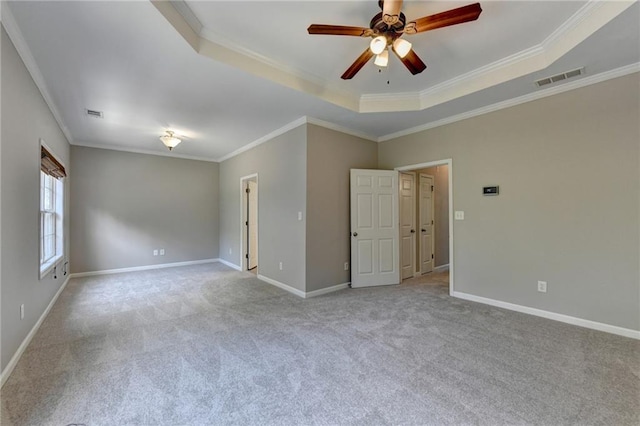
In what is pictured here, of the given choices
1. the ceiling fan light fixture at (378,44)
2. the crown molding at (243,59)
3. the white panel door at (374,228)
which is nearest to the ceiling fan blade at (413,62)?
the ceiling fan light fixture at (378,44)

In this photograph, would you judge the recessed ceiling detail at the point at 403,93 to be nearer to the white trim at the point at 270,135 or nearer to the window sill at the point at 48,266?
the white trim at the point at 270,135

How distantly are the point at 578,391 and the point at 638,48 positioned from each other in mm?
2988

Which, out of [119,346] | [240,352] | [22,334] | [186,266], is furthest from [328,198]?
[186,266]

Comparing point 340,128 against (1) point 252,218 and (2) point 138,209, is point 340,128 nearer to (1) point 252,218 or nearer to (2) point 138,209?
(1) point 252,218

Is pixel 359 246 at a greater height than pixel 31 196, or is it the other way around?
pixel 31 196

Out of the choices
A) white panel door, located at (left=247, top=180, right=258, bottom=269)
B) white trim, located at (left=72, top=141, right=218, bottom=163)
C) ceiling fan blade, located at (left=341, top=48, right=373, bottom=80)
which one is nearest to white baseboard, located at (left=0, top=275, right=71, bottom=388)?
white panel door, located at (left=247, top=180, right=258, bottom=269)

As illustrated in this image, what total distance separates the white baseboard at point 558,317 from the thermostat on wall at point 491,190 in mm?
1438

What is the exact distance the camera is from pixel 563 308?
3033mm

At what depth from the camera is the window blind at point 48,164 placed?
10.4 ft

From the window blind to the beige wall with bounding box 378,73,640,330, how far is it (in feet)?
17.6

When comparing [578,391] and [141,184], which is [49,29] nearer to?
[141,184]

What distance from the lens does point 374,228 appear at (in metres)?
4.58

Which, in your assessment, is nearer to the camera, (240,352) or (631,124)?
(240,352)

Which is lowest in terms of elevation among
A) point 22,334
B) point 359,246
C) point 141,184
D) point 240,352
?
point 240,352
